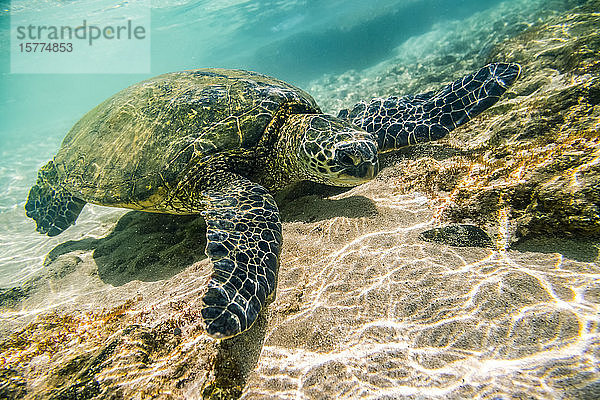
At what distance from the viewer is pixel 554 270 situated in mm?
1641

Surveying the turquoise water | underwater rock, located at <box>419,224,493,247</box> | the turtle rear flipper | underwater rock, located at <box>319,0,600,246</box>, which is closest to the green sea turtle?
underwater rock, located at <box>319,0,600,246</box>

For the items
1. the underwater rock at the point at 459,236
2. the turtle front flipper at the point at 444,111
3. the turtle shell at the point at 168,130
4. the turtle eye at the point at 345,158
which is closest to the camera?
the underwater rock at the point at 459,236

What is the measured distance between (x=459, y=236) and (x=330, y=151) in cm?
153

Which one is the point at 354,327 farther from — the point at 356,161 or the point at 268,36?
the point at 268,36

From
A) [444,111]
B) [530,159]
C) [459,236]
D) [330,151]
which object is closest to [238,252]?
[330,151]

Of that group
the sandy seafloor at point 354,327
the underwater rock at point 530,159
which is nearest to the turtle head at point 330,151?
the sandy seafloor at point 354,327

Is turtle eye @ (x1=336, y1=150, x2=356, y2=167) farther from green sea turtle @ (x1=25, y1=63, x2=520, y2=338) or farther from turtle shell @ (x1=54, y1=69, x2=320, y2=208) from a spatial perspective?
turtle shell @ (x1=54, y1=69, x2=320, y2=208)

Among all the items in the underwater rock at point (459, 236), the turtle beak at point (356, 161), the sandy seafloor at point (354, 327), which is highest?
the turtle beak at point (356, 161)

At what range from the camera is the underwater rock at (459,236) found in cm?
204

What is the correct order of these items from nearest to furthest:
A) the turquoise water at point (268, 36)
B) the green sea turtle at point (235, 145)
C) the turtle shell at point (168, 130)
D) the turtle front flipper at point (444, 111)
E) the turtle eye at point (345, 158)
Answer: the green sea turtle at point (235, 145) < the turtle eye at point (345, 158) < the turtle shell at point (168, 130) < the turtle front flipper at point (444, 111) < the turquoise water at point (268, 36)

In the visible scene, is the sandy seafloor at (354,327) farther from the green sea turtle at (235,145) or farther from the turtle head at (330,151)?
the green sea turtle at (235,145)

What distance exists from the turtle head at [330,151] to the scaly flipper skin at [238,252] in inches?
26.0

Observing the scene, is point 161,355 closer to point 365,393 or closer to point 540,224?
point 365,393

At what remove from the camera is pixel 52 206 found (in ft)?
16.3
